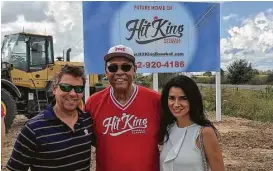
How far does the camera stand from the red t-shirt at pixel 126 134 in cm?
241

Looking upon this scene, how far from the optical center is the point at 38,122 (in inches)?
83.1

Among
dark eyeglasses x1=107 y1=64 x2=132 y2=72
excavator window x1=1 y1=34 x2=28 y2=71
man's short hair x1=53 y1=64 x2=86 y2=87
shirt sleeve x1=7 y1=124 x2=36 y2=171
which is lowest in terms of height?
shirt sleeve x1=7 y1=124 x2=36 y2=171

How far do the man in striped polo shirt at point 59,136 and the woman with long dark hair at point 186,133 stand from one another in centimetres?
49

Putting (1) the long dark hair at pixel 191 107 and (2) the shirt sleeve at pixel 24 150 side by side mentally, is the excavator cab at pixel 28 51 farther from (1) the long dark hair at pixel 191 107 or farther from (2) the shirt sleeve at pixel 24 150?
(2) the shirt sleeve at pixel 24 150

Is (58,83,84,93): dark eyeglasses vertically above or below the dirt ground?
above

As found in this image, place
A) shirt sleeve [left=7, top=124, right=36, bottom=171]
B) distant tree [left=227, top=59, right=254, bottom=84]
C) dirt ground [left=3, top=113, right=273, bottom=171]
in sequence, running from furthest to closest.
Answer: distant tree [left=227, top=59, right=254, bottom=84]
dirt ground [left=3, top=113, right=273, bottom=171]
shirt sleeve [left=7, top=124, right=36, bottom=171]

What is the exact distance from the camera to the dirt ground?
239 inches

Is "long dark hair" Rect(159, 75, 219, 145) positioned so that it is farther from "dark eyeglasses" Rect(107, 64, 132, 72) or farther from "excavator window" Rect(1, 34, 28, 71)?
"excavator window" Rect(1, 34, 28, 71)

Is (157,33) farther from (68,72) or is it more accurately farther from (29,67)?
(68,72)

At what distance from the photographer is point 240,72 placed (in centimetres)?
3622

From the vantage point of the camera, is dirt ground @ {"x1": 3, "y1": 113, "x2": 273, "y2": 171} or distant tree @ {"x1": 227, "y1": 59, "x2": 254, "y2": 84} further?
distant tree @ {"x1": 227, "y1": 59, "x2": 254, "y2": 84}

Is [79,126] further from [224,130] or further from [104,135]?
[224,130]

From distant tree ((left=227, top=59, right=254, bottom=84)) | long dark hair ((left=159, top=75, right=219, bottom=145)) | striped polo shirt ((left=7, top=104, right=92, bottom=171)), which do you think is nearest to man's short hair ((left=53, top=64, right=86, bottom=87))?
striped polo shirt ((left=7, top=104, right=92, bottom=171))

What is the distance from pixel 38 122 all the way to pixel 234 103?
41.8 ft
